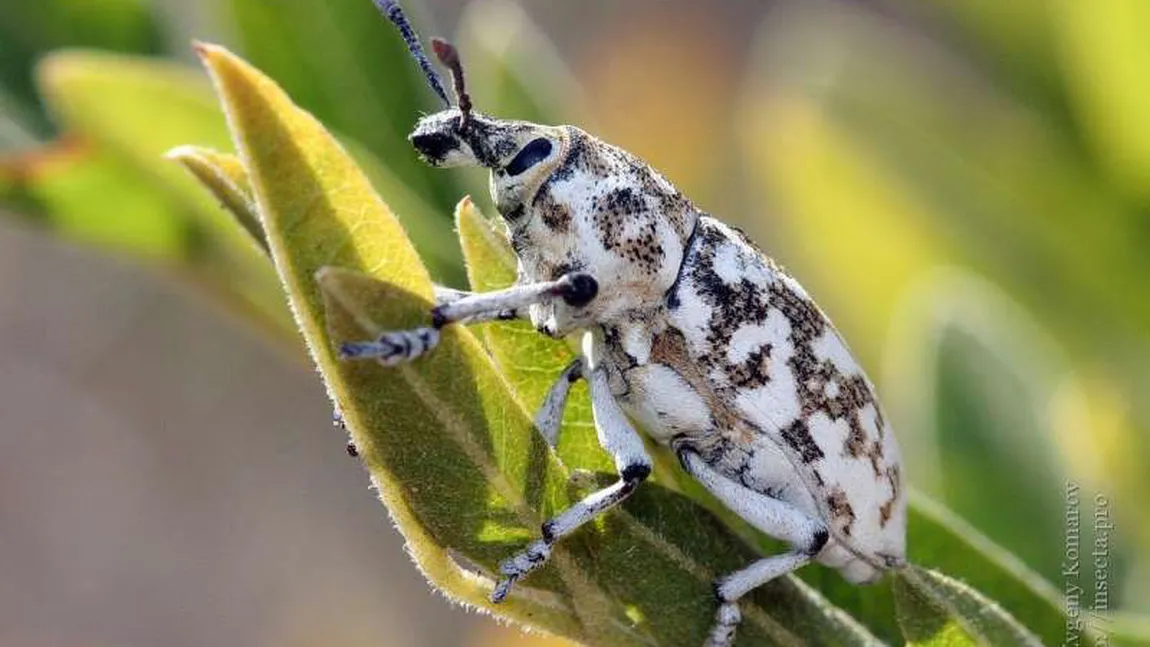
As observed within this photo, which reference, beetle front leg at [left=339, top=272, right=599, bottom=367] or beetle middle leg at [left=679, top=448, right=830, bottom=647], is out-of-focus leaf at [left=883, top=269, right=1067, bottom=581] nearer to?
beetle middle leg at [left=679, top=448, right=830, bottom=647]

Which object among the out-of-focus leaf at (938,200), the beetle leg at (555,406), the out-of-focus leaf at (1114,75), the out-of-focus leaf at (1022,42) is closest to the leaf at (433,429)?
the beetle leg at (555,406)

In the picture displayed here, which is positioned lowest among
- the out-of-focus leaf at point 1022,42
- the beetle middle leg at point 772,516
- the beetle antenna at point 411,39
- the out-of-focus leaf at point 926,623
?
the beetle middle leg at point 772,516

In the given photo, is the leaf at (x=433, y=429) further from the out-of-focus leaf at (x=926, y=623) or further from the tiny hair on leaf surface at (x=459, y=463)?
the out-of-focus leaf at (x=926, y=623)

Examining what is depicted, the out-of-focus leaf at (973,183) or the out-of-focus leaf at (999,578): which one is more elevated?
the out-of-focus leaf at (973,183)

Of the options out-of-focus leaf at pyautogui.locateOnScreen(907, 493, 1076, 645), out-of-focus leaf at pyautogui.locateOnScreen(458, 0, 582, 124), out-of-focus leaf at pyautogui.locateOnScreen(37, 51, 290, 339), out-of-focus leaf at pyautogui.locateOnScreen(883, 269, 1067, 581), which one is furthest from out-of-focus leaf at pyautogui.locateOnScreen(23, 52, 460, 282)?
out-of-focus leaf at pyautogui.locateOnScreen(883, 269, 1067, 581)

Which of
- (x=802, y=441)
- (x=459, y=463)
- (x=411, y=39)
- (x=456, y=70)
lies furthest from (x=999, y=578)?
(x=411, y=39)

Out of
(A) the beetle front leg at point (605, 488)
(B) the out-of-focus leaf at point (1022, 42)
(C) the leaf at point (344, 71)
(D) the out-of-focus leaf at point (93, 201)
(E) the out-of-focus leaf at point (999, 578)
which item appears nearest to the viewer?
(A) the beetle front leg at point (605, 488)

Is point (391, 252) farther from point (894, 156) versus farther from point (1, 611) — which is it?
point (1, 611)

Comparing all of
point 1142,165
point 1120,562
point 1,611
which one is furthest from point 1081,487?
point 1,611
